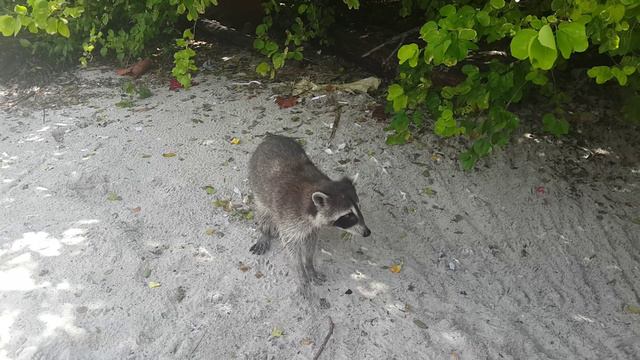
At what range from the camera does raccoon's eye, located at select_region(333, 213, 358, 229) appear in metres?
4.18

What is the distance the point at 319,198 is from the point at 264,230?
2.99 feet

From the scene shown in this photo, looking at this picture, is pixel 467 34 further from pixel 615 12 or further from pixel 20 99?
pixel 20 99

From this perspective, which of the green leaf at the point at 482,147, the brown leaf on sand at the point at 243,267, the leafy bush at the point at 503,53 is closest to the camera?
the leafy bush at the point at 503,53

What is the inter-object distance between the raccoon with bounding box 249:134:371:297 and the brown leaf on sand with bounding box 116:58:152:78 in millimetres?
3479

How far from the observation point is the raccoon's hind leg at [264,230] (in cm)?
469

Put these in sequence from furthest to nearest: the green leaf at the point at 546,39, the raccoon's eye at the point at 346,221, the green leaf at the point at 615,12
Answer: the raccoon's eye at the point at 346,221, the green leaf at the point at 615,12, the green leaf at the point at 546,39

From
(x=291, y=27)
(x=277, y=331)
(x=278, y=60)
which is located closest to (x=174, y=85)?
(x=291, y=27)

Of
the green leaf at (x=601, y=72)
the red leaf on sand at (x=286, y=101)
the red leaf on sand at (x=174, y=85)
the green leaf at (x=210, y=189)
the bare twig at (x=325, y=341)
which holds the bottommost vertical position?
the bare twig at (x=325, y=341)

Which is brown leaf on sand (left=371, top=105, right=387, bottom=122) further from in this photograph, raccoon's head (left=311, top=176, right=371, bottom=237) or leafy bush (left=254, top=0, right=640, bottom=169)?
raccoon's head (left=311, top=176, right=371, bottom=237)

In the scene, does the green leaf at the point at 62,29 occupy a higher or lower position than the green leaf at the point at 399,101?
higher

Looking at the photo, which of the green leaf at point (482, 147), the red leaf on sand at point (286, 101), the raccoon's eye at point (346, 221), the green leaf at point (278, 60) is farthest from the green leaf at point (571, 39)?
the red leaf on sand at point (286, 101)

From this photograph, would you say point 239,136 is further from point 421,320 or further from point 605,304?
point 605,304

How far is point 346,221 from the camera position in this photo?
421 centimetres

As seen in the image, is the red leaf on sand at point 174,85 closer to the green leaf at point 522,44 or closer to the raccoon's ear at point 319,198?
the raccoon's ear at point 319,198
